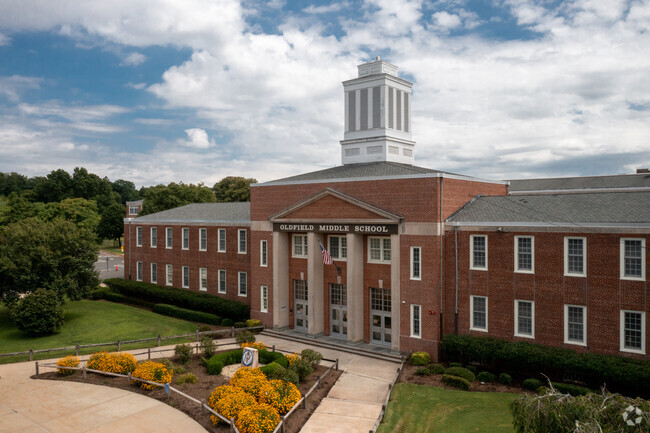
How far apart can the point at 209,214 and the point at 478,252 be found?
88.8 ft

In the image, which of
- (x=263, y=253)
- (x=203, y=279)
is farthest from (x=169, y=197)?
(x=263, y=253)

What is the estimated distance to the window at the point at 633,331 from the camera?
22305 mm

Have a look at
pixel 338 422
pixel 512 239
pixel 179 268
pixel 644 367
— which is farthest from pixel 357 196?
pixel 179 268

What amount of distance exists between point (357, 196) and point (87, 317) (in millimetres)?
25312

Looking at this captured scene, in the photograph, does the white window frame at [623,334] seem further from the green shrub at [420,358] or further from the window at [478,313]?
the green shrub at [420,358]

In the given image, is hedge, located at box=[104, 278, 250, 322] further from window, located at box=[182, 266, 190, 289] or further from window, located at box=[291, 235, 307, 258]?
window, located at box=[291, 235, 307, 258]

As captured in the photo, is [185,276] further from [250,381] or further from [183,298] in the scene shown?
[250,381]

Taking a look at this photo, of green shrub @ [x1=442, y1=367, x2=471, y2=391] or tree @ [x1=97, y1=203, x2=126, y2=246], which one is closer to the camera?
green shrub @ [x1=442, y1=367, x2=471, y2=391]

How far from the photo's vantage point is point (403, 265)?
2877cm

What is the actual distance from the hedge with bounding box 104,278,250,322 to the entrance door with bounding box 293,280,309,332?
4741 millimetres

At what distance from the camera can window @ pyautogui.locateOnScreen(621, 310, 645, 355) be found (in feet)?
73.2

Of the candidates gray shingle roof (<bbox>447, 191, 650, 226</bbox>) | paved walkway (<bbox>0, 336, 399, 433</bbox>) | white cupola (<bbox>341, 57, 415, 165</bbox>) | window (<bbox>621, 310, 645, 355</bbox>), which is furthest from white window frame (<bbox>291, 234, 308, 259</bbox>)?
window (<bbox>621, 310, 645, 355</bbox>)

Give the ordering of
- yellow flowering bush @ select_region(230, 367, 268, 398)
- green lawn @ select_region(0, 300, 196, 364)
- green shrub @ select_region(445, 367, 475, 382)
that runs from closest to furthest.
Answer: yellow flowering bush @ select_region(230, 367, 268, 398)
green shrub @ select_region(445, 367, 475, 382)
green lawn @ select_region(0, 300, 196, 364)

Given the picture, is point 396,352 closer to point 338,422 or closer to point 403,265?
point 403,265
